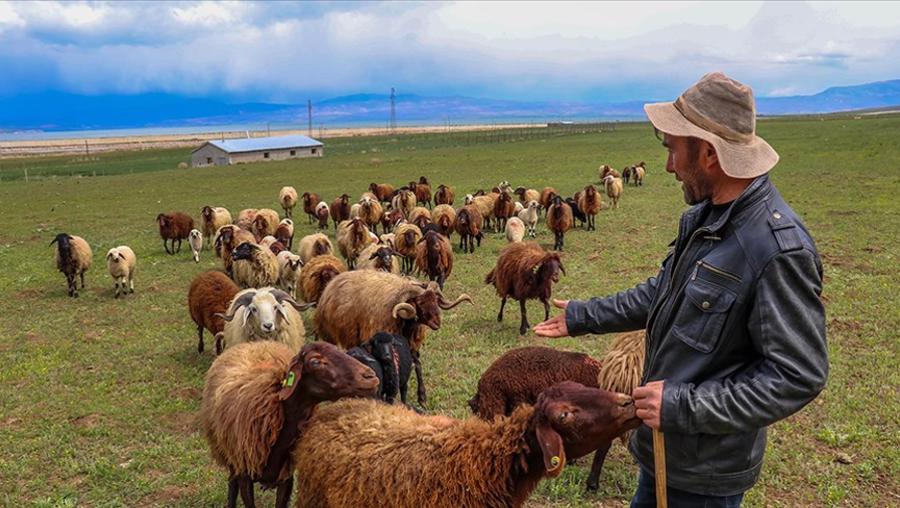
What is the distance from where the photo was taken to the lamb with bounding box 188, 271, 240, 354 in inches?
339

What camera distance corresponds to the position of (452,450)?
3.37 meters

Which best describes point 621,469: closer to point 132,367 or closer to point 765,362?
point 765,362

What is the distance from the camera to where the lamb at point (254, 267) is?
11.7 m

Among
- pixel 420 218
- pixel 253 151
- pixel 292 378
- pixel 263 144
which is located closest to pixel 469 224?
pixel 420 218

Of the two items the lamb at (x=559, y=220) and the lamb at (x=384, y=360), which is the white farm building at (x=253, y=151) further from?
the lamb at (x=384, y=360)

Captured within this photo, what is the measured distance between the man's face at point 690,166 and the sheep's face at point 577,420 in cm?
101

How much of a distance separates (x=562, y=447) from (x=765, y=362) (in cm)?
109

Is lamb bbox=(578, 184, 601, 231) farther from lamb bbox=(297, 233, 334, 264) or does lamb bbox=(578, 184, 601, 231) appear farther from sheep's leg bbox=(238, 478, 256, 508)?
sheep's leg bbox=(238, 478, 256, 508)

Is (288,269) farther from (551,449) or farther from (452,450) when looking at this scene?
(551,449)

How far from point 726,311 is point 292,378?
3.03 meters

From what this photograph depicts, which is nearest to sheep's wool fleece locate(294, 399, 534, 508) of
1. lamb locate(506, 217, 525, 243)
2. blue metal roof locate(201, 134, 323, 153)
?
lamb locate(506, 217, 525, 243)

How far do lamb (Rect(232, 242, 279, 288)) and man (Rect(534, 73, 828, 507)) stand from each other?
1031cm

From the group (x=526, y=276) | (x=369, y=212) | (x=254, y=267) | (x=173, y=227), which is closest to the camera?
(x=526, y=276)

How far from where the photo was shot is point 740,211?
7.22ft
